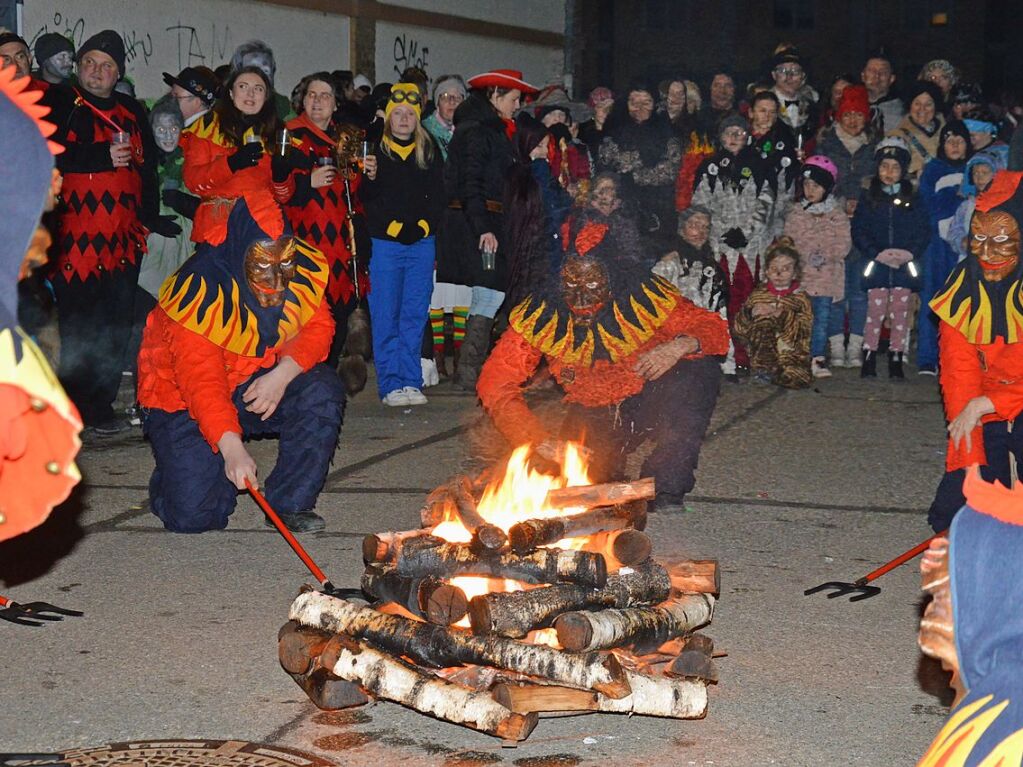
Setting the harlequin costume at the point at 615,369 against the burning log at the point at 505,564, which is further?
the harlequin costume at the point at 615,369

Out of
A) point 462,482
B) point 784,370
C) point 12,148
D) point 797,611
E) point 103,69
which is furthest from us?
point 784,370

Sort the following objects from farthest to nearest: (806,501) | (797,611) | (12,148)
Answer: (806,501) → (797,611) → (12,148)

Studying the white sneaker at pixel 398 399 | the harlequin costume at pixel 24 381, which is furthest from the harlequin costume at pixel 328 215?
the harlequin costume at pixel 24 381

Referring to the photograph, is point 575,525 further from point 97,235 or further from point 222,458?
point 97,235

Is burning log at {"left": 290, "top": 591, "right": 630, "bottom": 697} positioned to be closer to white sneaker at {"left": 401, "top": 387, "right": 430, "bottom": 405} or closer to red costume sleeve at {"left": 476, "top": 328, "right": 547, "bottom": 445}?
red costume sleeve at {"left": 476, "top": 328, "right": 547, "bottom": 445}

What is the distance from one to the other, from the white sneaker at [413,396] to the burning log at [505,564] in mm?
4870

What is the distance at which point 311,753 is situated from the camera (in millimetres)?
4047

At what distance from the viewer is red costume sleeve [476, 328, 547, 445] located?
592 cm

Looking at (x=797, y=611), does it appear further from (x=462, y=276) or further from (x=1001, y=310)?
(x=462, y=276)

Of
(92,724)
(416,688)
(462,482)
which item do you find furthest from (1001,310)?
(92,724)

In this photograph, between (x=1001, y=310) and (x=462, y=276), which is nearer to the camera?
(x=1001, y=310)

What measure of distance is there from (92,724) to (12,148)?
92.2 inches

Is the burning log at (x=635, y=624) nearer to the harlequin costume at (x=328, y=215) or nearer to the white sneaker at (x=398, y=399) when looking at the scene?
the harlequin costume at (x=328, y=215)

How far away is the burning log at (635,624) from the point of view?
4.16m
